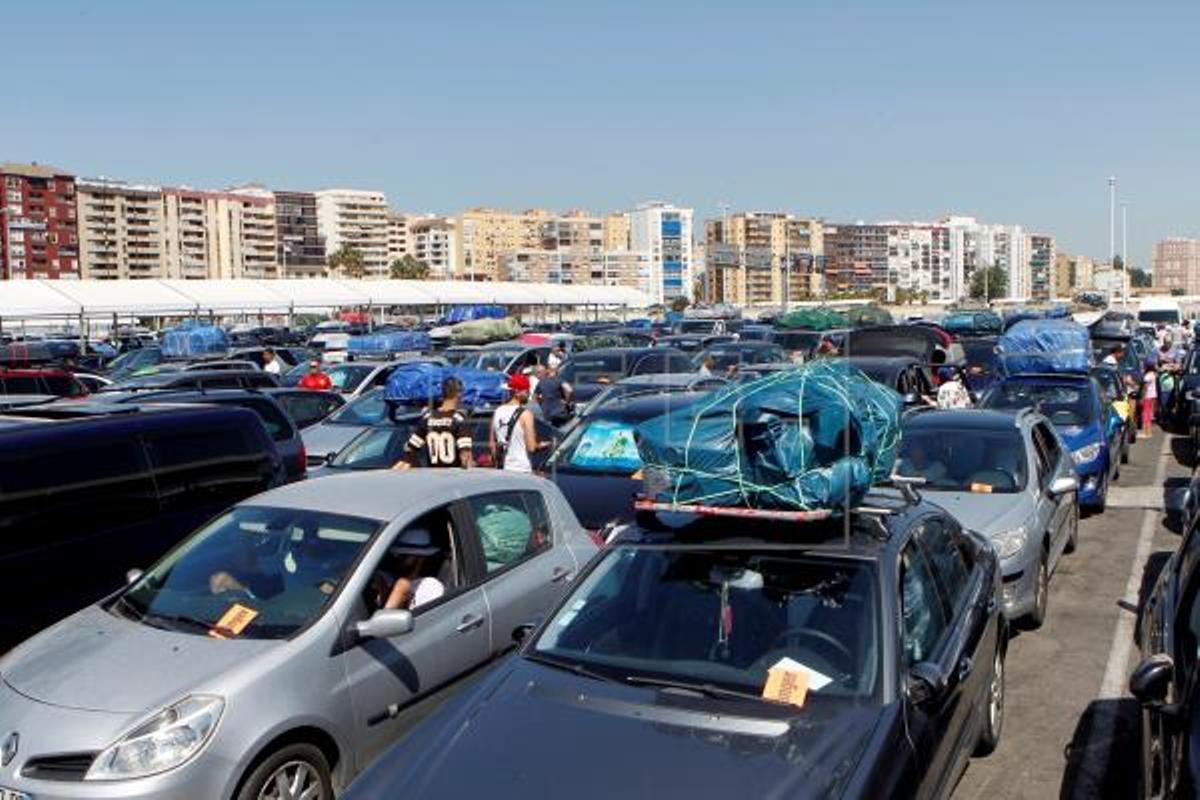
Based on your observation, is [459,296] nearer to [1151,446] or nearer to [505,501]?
[1151,446]

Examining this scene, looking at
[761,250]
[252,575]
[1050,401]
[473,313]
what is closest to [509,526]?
[252,575]

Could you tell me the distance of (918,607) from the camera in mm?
4730

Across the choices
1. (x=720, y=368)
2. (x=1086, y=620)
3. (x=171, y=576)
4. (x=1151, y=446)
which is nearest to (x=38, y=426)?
(x=171, y=576)


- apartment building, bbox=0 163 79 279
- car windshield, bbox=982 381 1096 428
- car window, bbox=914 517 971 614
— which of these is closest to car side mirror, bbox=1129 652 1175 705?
car window, bbox=914 517 971 614

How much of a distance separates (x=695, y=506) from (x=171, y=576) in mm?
2836

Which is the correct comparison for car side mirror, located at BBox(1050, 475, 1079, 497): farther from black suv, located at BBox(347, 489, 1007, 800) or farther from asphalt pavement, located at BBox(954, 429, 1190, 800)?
black suv, located at BBox(347, 489, 1007, 800)

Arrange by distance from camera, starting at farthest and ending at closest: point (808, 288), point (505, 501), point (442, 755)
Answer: point (808, 288)
point (505, 501)
point (442, 755)

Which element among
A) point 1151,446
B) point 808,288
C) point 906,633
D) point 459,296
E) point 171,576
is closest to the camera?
point 906,633

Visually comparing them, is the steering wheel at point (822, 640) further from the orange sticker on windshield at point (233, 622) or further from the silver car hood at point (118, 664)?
the orange sticker on windshield at point (233, 622)

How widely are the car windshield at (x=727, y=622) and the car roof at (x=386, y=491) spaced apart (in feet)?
4.56

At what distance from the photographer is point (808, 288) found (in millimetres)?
123062

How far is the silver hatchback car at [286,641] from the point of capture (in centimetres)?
444

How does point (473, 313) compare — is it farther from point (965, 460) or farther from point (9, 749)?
point (9, 749)

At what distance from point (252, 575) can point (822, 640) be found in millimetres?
2847
